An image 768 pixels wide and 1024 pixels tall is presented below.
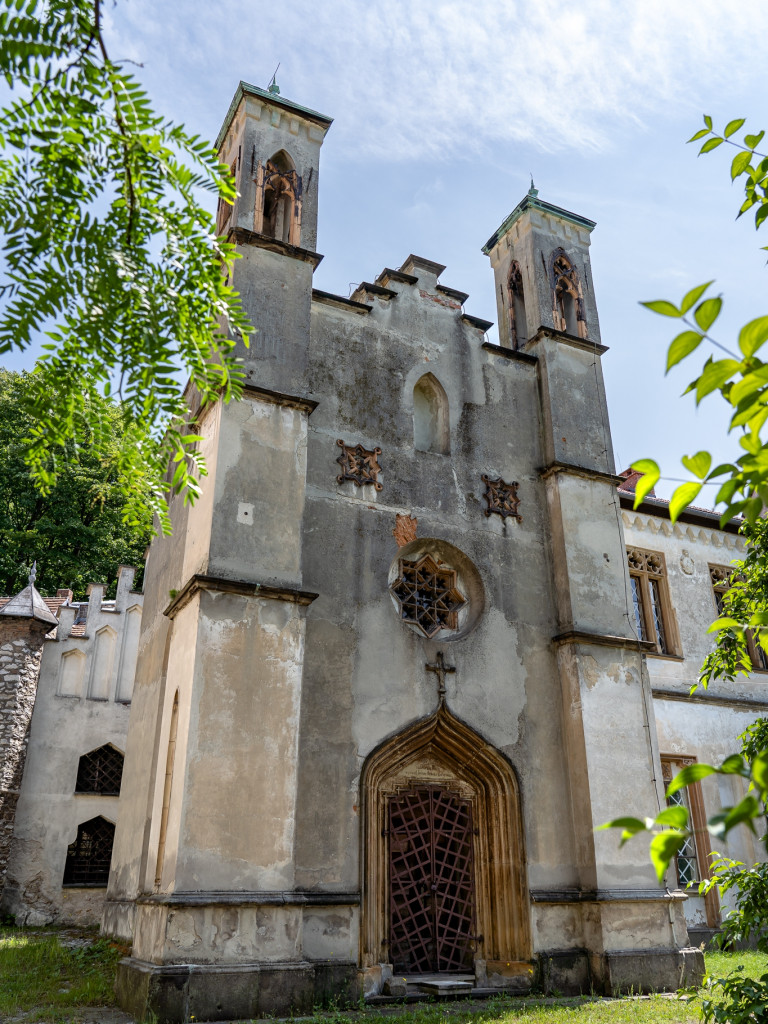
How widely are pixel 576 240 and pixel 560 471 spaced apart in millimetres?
4664

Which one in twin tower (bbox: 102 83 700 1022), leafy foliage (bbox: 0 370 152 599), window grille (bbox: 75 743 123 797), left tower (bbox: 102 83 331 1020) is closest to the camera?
left tower (bbox: 102 83 331 1020)

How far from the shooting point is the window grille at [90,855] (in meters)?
Result: 17.0

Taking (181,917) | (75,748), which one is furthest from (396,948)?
(75,748)

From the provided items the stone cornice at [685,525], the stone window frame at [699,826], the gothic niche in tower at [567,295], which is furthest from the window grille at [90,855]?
the gothic niche in tower at [567,295]

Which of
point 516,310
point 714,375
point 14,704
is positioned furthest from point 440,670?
point 14,704

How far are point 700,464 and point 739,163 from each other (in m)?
1.69

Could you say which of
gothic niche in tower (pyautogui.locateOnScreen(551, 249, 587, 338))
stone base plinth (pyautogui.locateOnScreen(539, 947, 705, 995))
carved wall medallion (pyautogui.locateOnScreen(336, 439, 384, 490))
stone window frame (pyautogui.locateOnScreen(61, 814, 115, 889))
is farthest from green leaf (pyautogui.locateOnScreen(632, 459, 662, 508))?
stone window frame (pyautogui.locateOnScreen(61, 814, 115, 889))

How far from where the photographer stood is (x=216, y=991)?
7.49 meters

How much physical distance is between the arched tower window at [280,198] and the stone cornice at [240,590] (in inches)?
193

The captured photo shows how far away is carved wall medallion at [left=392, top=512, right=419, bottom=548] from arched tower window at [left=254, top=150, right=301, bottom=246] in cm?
396

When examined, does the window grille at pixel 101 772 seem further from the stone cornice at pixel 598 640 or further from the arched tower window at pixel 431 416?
the stone cornice at pixel 598 640

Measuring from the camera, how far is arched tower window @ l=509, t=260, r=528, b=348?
45.1 ft

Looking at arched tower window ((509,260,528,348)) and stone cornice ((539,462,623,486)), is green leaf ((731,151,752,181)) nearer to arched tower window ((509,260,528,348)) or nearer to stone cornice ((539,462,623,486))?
stone cornice ((539,462,623,486))

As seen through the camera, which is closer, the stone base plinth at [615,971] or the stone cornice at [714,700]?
the stone base plinth at [615,971]
